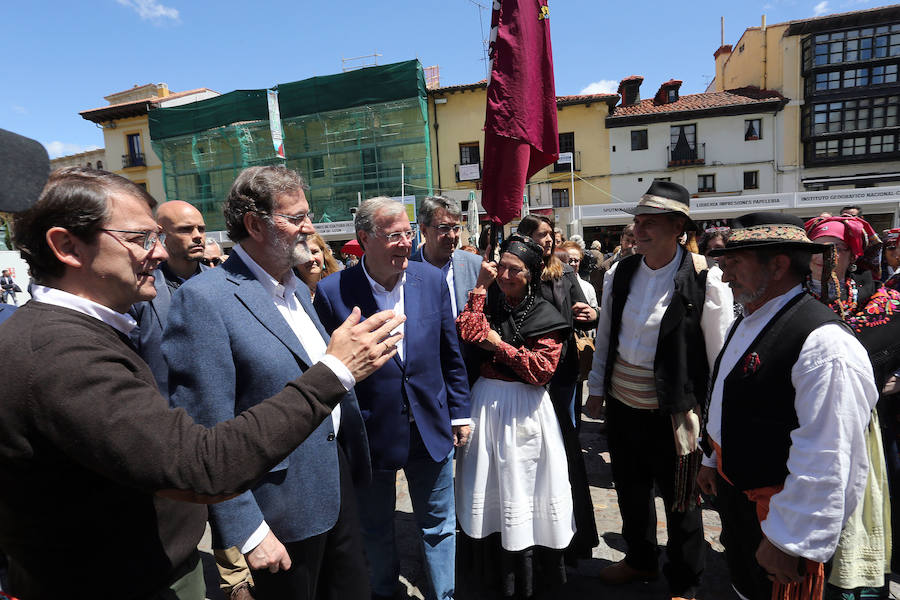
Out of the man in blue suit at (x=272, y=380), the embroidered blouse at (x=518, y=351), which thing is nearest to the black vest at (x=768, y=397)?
the embroidered blouse at (x=518, y=351)

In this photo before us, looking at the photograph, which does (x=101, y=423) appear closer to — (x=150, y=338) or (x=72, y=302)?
(x=72, y=302)

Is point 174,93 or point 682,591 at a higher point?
point 174,93

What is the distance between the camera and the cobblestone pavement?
285 centimetres

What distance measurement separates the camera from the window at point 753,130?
24.7 m

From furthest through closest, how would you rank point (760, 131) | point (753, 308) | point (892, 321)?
point (760, 131) < point (892, 321) < point (753, 308)

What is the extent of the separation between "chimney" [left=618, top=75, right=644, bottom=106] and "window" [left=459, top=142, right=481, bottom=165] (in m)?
8.66

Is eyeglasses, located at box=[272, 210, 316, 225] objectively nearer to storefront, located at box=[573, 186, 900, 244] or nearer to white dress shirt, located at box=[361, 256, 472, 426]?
white dress shirt, located at box=[361, 256, 472, 426]

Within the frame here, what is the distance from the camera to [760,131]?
24.7 m

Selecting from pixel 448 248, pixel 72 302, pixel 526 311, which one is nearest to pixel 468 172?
pixel 448 248

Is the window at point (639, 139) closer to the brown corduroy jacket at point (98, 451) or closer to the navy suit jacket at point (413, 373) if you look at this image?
the navy suit jacket at point (413, 373)

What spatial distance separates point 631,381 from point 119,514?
246 cm

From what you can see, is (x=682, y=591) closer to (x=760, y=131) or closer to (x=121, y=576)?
(x=121, y=576)

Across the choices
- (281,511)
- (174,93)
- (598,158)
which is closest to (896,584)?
(281,511)

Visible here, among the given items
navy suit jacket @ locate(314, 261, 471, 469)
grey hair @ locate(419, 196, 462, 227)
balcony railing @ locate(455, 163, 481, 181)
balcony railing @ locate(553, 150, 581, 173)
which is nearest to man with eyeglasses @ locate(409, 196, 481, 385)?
grey hair @ locate(419, 196, 462, 227)
